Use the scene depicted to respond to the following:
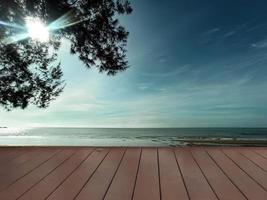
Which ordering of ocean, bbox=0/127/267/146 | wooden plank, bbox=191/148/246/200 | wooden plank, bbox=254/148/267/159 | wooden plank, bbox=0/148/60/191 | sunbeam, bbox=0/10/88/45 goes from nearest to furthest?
wooden plank, bbox=191/148/246/200
wooden plank, bbox=0/148/60/191
wooden plank, bbox=254/148/267/159
sunbeam, bbox=0/10/88/45
ocean, bbox=0/127/267/146

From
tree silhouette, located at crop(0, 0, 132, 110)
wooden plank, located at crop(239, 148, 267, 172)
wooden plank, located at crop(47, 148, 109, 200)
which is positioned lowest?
wooden plank, located at crop(47, 148, 109, 200)

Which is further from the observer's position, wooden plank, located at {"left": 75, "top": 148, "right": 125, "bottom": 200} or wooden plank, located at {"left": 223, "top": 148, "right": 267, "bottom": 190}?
wooden plank, located at {"left": 223, "top": 148, "right": 267, "bottom": 190}

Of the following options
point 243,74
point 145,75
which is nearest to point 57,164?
point 243,74

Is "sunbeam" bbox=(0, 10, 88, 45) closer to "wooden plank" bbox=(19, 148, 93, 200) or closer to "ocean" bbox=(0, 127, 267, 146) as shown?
"wooden plank" bbox=(19, 148, 93, 200)

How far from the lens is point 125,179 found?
310 centimetres

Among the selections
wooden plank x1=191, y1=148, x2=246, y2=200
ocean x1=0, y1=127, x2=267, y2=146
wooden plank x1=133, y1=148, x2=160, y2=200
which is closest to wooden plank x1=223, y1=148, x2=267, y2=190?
wooden plank x1=191, y1=148, x2=246, y2=200

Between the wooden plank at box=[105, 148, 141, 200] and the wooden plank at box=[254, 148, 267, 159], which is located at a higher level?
the wooden plank at box=[254, 148, 267, 159]

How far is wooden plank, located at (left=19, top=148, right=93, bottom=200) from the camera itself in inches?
106

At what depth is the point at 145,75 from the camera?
166 ft

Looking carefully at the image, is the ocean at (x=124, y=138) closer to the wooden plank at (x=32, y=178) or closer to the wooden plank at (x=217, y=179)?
the wooden plank at (x=217, y=179)

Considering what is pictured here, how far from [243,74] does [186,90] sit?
1291cm

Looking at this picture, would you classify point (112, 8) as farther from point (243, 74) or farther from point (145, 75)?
point (145, 75)

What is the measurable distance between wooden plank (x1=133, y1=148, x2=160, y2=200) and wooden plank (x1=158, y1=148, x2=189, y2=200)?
5 cm

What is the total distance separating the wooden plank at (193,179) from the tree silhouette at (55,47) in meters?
4.08
